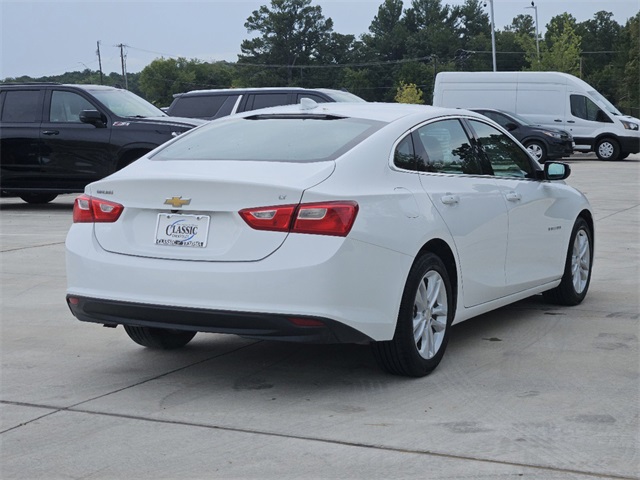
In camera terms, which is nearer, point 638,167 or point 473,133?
point 473,133

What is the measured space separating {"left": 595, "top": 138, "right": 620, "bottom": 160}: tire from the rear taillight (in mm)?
27607

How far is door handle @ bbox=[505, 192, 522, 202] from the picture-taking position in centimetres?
689

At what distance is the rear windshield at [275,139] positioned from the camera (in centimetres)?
567

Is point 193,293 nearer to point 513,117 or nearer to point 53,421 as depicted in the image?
point 53,421

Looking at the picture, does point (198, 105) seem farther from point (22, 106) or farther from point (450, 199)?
point (450, 199)

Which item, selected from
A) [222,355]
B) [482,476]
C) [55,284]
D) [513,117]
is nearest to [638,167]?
[513,117]

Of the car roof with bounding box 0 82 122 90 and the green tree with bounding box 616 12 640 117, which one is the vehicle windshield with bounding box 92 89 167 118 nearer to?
the car roof with bounding box 0 82 122 90

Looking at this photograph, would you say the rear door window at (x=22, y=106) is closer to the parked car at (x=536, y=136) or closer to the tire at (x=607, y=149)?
the parked car at (x=536, y=136)

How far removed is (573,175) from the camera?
2430cm

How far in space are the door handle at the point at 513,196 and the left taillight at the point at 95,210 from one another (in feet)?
8.55

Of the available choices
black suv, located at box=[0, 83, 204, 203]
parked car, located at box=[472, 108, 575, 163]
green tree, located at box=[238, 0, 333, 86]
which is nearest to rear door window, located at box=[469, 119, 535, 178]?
black suv, located at box=[0, 83, 204, 203]

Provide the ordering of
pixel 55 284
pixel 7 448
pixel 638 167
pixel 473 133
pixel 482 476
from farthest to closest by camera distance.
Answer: pixel 638 167 → pixel 55 284 → pixel 473 133 → pixel 7 448 → pixel 482 476

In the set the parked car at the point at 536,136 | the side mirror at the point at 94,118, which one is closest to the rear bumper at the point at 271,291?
the side mirror at the point at 94,118

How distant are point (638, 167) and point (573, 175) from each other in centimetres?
421
